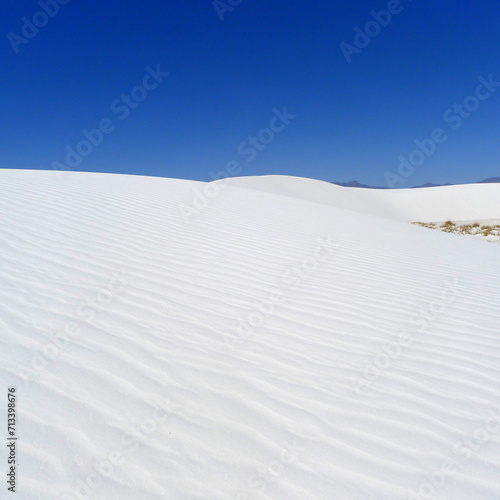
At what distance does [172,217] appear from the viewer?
6281mm

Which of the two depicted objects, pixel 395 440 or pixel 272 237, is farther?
pixel 272 237

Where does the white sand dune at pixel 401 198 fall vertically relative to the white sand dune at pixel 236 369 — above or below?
above

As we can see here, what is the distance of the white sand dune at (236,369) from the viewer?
1.77m

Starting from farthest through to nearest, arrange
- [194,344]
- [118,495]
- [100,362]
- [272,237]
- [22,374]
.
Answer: [272,237]
[194,344]
[100,362]
[22,374]
[118,495]

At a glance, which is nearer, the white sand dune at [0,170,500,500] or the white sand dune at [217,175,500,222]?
the white sand dune at [0,170,500,500]

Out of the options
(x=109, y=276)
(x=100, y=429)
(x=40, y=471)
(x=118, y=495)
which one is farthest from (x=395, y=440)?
(x=109, y=276)

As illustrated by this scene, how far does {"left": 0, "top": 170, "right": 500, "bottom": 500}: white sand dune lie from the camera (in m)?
1.77

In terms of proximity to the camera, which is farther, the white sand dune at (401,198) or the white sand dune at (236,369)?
the white sand dune at (401,198)

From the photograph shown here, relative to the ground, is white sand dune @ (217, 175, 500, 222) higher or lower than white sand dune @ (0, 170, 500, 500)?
higher

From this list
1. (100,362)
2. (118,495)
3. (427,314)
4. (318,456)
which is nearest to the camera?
(118,495)

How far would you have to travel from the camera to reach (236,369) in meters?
2.46

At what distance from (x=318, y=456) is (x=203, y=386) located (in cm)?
77

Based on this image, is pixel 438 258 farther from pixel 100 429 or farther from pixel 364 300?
pixel 100 429

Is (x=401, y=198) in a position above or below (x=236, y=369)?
above
